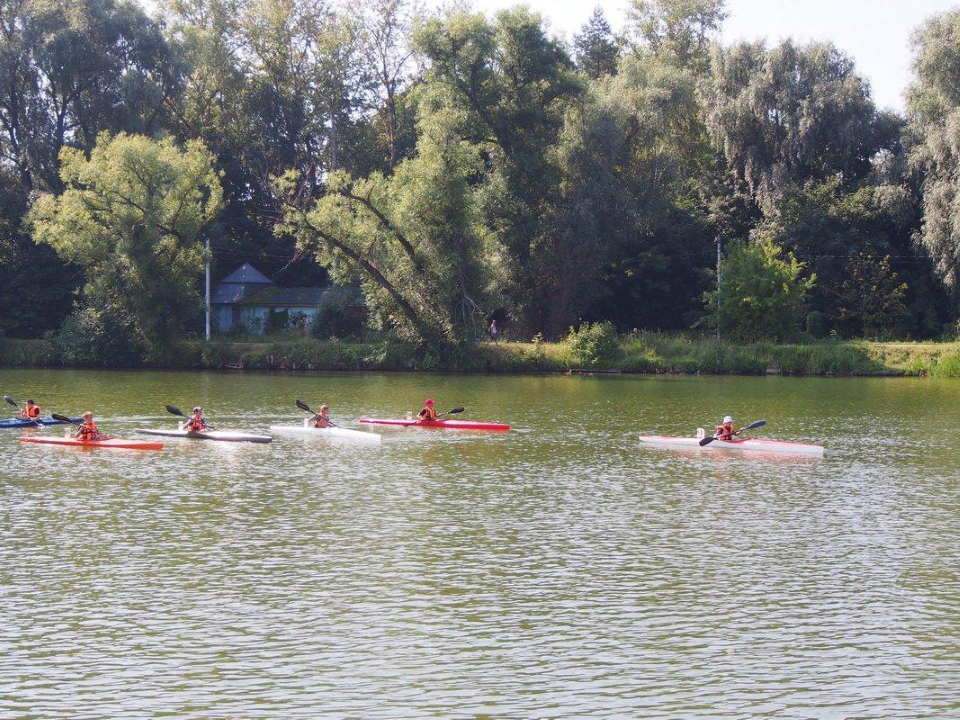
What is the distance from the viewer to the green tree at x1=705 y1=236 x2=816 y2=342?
6347cm

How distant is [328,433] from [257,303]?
4411 centimetres

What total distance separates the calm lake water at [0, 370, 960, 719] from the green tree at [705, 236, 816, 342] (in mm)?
29879

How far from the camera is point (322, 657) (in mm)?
14031

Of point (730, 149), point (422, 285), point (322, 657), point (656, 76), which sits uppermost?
point (656, 76)

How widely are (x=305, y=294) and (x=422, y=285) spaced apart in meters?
17.6

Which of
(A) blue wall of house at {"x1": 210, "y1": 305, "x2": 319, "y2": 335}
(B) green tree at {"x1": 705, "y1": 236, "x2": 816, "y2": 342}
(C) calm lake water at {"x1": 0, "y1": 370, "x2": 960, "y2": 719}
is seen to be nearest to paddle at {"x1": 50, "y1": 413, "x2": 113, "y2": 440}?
(C) calm lake water at {"x1": 0, "y1": 370, "x2": 960, "y2": 719}

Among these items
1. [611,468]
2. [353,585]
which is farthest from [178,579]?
[611,468]

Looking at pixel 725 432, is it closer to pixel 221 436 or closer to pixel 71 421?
pixel 221 436

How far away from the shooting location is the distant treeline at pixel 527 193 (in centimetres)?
6181

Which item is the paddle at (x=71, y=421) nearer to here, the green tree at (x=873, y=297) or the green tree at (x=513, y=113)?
the green tree at (x=513, y=113)

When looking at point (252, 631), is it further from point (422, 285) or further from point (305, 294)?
point (305, 294)

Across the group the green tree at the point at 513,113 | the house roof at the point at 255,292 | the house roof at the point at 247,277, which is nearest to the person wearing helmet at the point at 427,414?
the green tree at the point at 513,113

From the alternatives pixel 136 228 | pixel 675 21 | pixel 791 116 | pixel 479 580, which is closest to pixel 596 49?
pixel 675 21

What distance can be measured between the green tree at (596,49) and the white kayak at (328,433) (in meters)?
66.0
